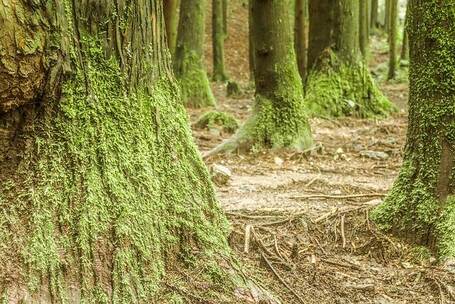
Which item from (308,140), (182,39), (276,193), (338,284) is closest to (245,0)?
(182,39)

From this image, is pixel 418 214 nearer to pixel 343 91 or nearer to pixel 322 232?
pixel 322 232

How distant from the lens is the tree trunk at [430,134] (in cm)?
387

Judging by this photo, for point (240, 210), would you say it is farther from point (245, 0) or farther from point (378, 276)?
point (245, 0)

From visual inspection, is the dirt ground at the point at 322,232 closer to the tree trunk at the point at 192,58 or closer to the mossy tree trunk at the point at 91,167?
the mossy tree trunk at the point at 91,167

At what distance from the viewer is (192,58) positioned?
1362cm

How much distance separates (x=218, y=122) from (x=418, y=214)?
6.29 metres

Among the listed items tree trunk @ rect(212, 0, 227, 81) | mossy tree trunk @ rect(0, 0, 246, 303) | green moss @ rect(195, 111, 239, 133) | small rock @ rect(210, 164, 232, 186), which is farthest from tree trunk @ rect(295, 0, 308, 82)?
mossy tree trunk @ rect(0, 0, 246, 303)

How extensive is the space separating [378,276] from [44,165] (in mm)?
2088

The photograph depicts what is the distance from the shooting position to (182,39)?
13.8 meters

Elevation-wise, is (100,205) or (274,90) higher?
(274,90)

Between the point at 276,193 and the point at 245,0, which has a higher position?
the point at 245,0

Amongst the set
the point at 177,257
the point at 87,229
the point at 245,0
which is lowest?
the point at 177,257

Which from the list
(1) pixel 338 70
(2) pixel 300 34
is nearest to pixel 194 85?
(2) pixel 300 34

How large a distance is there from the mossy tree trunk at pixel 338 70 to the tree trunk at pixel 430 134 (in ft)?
25.1
